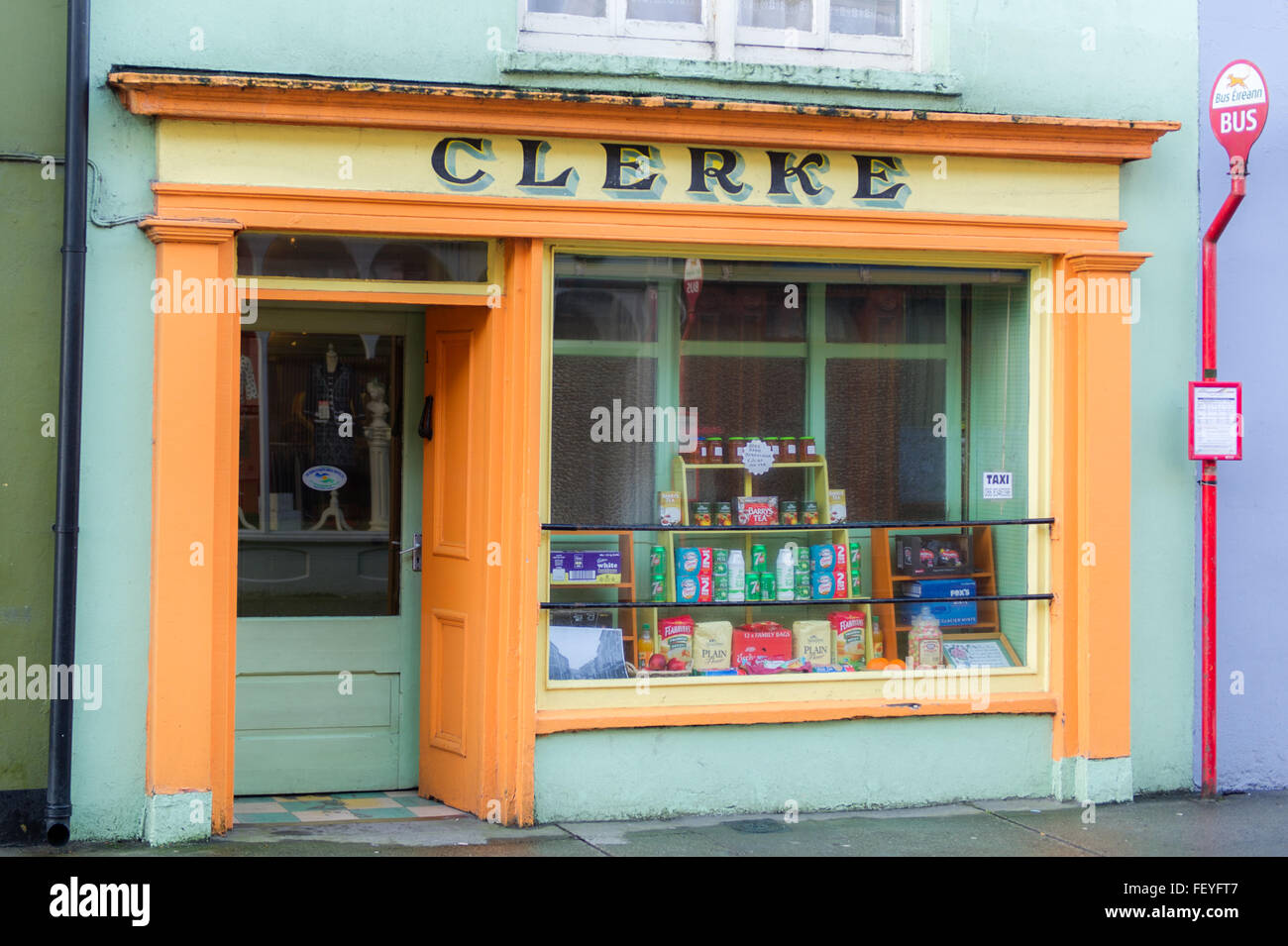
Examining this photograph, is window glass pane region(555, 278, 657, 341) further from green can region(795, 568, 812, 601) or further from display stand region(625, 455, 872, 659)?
green can region(795, 568, 812, 601)

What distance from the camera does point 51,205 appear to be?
6.15 metres

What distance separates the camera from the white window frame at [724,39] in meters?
6.85

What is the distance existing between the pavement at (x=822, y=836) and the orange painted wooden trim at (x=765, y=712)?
46 centimetres

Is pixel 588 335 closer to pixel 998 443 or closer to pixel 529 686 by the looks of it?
pixel 529 686

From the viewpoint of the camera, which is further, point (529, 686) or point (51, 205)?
point (529, 686)

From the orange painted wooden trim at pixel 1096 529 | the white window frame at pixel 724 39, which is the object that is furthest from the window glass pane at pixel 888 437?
the white window frame at pixel 724 39

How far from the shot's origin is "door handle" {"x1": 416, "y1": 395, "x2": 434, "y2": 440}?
7.32 metres

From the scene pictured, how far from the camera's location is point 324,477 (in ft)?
24.5

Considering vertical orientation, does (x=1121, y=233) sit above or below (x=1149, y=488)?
above

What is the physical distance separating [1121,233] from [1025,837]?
308cm

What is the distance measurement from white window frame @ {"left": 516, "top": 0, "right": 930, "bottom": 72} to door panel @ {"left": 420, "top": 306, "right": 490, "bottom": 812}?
54.8 inches

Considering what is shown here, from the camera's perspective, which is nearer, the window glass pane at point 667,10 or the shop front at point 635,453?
the shop front at point 635,453

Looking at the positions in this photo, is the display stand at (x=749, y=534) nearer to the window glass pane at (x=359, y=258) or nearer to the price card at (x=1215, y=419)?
the window glass pane at (x=359, y=258)

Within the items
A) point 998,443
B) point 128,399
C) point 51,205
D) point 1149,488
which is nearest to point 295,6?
point 51,205
